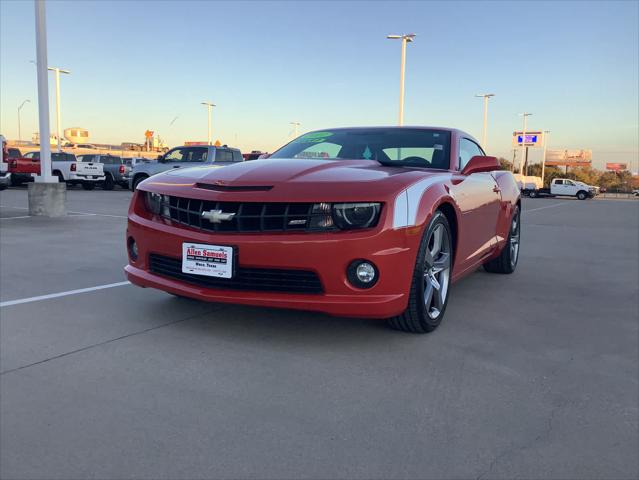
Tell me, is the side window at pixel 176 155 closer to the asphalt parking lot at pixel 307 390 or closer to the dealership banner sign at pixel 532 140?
the asphalt parking lot at pixel 307 390

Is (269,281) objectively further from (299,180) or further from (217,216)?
(299,180)

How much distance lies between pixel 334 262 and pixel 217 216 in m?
0.75

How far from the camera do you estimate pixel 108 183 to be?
23781mm

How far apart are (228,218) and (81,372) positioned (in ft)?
3.66

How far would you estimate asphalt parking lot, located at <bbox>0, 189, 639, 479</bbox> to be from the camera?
200cm

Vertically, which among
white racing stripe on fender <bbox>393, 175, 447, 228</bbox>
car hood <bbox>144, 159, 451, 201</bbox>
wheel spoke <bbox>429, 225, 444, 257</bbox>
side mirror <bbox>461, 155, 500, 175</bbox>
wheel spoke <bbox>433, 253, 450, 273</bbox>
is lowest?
wheel spoke <bbox>433, 253, 450, 273</bbox>

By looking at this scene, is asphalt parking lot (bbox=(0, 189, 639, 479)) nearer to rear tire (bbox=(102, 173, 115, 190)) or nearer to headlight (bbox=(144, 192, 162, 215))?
headlight (bbox=(144, 192, 162, 215))

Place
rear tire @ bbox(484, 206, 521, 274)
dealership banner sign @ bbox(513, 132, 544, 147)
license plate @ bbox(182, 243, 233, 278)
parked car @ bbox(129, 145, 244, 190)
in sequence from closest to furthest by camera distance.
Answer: license plate @ bbox(182, 243, 233, 278) → rear tire @ bbox(484, 206, 521, 274) → parked car @ bbox(129, 145, 244, 190) → dealership banner sign @ bbox(513, 132, 544, 147)

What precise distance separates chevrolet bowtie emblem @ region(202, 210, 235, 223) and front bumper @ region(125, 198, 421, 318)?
0.09 meters

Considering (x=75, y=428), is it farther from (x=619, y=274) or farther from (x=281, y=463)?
(x=619, y=274)

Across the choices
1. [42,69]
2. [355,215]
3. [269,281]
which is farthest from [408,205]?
[42,69]

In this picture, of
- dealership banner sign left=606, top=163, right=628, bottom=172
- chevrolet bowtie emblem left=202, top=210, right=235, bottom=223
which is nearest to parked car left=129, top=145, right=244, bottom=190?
→ chevrolet bowtie emblem left=202, top=210, right=235, bottom=223

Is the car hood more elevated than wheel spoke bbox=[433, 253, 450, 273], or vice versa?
the car hood

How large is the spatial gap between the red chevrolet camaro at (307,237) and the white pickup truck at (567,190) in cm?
4100
